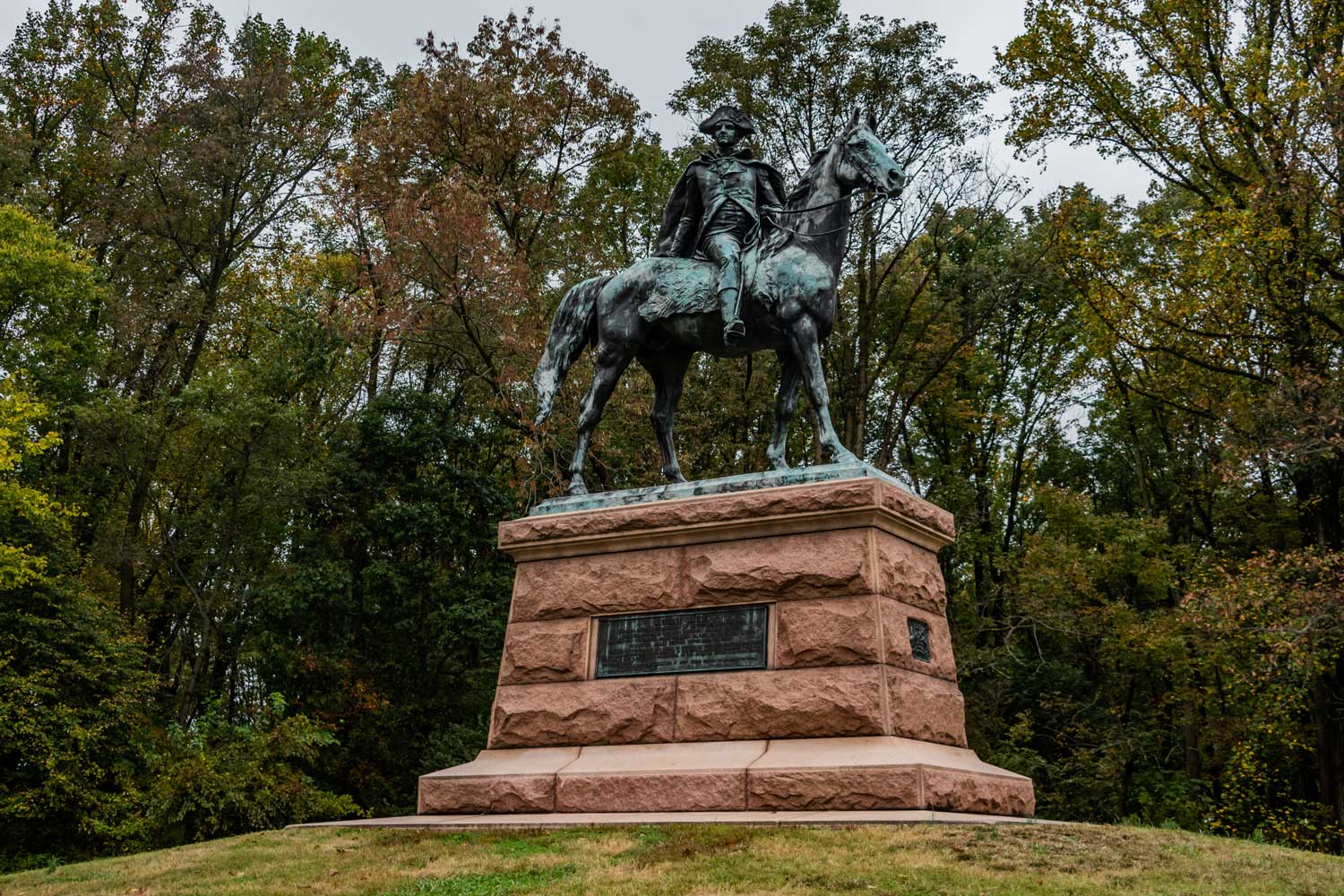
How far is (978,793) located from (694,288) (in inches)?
177

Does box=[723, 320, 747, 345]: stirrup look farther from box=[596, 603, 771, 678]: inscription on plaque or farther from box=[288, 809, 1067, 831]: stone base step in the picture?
box=[288, 809, 1067, 831]: stone base step

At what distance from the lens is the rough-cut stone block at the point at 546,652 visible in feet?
32.0

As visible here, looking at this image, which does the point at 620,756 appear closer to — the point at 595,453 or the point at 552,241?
the point at 595,453

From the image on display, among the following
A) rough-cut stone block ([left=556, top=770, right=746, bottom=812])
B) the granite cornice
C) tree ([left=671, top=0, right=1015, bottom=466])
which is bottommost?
rough-cut stone block ([left=556, top=770, right=746, bottom=812])

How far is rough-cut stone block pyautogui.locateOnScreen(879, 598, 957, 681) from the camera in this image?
873 centimetres

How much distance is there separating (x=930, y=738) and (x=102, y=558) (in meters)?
19.3

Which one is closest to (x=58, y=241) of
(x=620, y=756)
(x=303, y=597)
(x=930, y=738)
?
(x=303, y=597)

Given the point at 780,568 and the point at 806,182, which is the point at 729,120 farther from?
the point at 780,568

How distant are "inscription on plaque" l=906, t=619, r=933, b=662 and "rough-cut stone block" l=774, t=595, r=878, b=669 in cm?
59

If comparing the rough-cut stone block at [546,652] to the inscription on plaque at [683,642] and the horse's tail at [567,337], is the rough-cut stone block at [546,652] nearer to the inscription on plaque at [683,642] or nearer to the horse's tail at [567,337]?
the inscription on plaque at [683,642]

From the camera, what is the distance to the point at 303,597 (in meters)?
22.6

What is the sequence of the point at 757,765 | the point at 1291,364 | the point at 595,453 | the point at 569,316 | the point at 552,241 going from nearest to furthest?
the point at 757,765 < the point at 569,316 < the point at 1291,364 < the point at 595,453 < the point at 552,241

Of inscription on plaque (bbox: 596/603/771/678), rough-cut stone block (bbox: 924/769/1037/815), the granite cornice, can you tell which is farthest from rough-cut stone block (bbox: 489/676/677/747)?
rough-cut stone block (bbox: 924/769/1037/815)

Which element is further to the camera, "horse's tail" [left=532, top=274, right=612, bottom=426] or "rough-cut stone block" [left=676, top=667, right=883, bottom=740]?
"horse's tail" [left=532, top=274, right=612, bottom=426]
